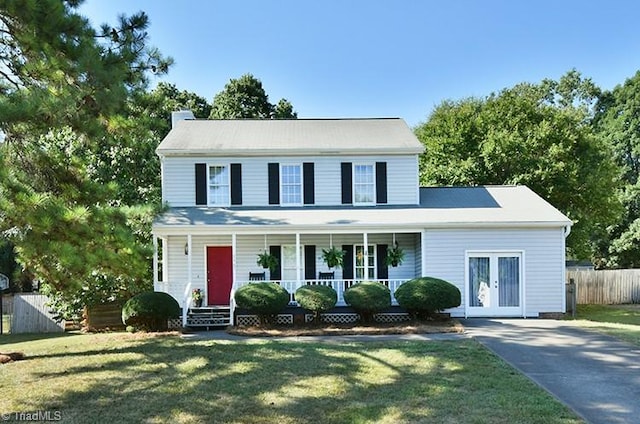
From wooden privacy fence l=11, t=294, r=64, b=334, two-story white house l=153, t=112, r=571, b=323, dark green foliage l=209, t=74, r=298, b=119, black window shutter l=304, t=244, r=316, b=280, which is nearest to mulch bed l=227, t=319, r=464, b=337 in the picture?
two-story white house l=153, t=112, r=571, b=323

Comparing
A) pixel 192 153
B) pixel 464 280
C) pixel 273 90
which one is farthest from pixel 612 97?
pixel 192 153

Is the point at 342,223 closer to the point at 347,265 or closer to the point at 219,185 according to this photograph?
the point at 347,265

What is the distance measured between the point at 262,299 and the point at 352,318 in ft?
9.72

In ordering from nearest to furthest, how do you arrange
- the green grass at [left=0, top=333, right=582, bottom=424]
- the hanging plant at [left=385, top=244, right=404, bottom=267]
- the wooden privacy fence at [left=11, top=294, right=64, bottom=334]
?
the green grass at [left=0, top=333, right=582, bottom=424]
the wooden privacy fence at [left=11, top=294, right=64, bottom=334]
the hanging plant at [left=385, top=244, right=404, bottom=267]

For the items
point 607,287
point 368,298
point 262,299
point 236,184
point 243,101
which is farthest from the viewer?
point 243,101

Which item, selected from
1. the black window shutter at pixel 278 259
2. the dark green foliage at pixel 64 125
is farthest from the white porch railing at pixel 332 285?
the dark green foliage at pixel 64 125

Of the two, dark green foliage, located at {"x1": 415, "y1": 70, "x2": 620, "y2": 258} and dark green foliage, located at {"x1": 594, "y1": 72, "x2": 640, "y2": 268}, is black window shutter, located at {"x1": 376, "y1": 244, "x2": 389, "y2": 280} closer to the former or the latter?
dark green foliage, located at {"x1": 415, "y1": 70, "x2": 620, "y2": 258}

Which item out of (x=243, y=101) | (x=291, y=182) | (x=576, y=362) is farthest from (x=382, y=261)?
(x=243, y=101)

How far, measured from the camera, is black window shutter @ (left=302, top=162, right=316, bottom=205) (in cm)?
1805

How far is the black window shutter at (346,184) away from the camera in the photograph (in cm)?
1810

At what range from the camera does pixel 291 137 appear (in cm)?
1916

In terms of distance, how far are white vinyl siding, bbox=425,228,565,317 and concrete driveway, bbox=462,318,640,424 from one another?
4.67ft

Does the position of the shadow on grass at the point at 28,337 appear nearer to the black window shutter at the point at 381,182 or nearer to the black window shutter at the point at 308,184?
the black window shutter at the point at 308,184

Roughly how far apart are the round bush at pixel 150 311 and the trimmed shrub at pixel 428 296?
6446 mm
